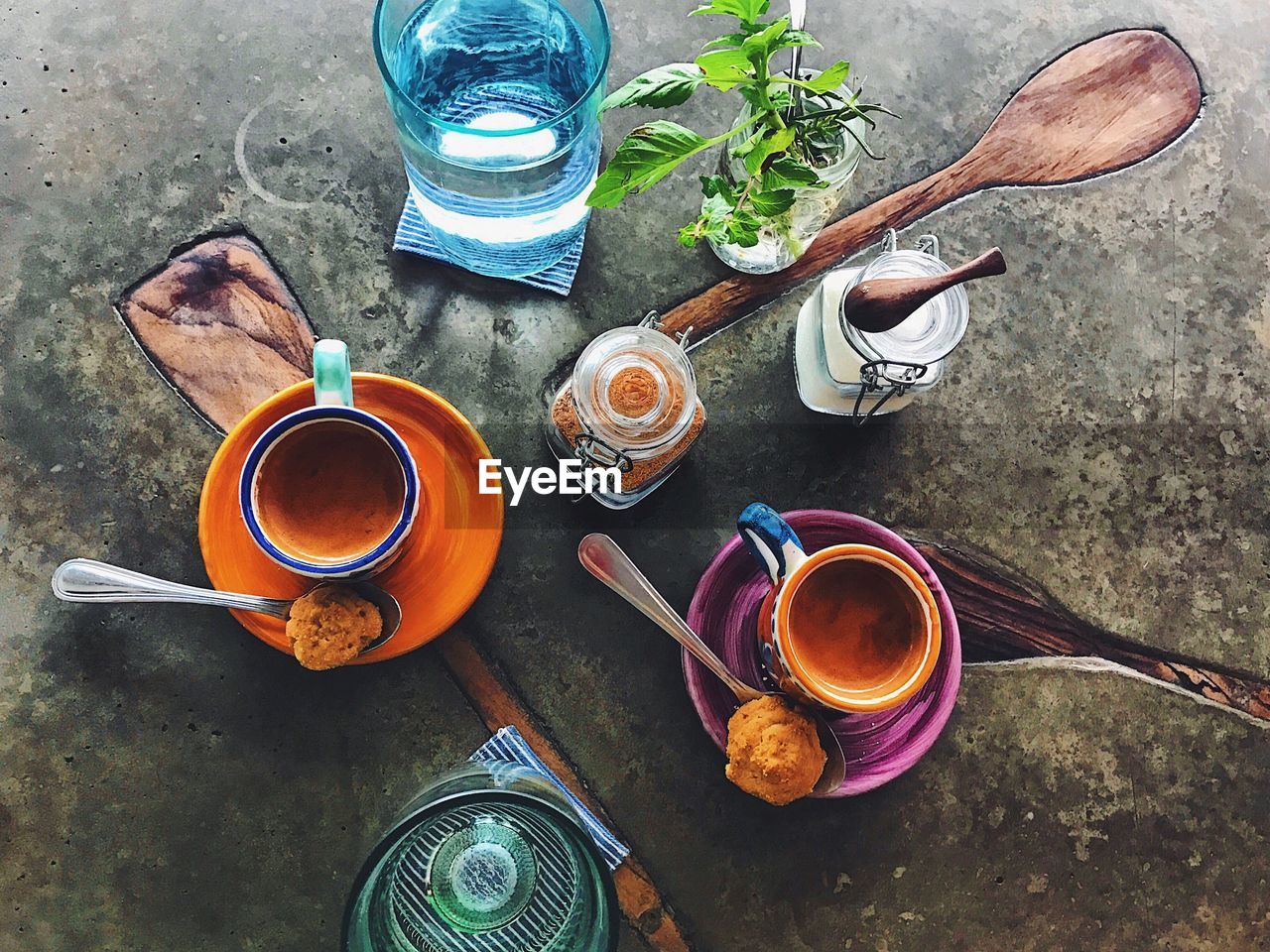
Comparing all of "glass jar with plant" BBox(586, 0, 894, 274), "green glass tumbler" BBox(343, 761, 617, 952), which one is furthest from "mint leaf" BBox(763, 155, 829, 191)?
"green glass tumbler" BBox(343, 761, 617, 952)

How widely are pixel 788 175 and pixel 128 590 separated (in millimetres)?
938

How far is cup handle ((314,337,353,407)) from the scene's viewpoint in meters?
1.04

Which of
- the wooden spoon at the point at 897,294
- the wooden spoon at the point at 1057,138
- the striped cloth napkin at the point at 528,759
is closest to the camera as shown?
the wooden spoon at the point at 897,294

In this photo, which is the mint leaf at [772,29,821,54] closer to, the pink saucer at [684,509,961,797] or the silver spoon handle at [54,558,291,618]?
the pink saucer at [684,509,961,797]

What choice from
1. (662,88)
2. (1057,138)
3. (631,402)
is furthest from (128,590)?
(1057,138)

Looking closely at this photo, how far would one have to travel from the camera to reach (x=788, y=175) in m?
0.99

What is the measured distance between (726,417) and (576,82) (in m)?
0.50

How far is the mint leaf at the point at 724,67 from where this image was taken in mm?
947

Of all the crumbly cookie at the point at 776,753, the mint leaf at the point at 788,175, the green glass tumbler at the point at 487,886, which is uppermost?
the mint leaf at the point at 788,175

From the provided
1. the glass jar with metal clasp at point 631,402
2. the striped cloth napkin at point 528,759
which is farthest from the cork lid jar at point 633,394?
the striped cloth napkin at point 528,759

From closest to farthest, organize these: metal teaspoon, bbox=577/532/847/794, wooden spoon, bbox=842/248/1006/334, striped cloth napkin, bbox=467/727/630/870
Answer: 1. wooden spoon, bbox=842/248/1006/334
2. metal teaspoon, bbox=577/532/847/794
3. striped cloth napkin, bbox=467/727/630/870

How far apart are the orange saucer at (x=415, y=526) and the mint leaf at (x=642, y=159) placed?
34 centimetres

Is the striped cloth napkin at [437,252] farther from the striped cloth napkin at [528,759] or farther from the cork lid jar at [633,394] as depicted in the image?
the striped cloth napkin at [528,759]
